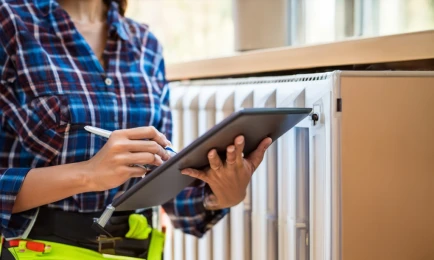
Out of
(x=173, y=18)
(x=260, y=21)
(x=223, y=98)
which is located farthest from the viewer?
(x=173, y=18)

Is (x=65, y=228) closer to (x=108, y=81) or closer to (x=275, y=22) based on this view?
(x=108, y=81)

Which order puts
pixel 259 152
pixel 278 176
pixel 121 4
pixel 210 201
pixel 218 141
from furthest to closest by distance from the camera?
pixel 121 4
pixel 210 201
pixel 278 176
pixel 259 152
pixel 218 141

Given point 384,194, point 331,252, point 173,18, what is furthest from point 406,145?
point 173,18

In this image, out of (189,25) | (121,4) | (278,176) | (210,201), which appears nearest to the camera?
(278,176)

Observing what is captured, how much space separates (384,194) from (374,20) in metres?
A: 0.36

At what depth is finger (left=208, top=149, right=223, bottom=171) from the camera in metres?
0.84

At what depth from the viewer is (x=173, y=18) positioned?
1951 mm

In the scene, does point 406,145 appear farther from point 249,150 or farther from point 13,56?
point 13,56

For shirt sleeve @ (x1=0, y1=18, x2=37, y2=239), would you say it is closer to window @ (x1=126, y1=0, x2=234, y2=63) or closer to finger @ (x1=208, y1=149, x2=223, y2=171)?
finger @ (x1=208, y1=149, x2=223, y2=171)

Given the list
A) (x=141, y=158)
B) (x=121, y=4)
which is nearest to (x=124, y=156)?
(x=141, y=158)

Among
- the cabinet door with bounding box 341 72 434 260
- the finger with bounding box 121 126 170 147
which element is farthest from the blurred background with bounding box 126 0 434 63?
the finger with bounding box 121 126 170 147

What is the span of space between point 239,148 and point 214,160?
0.04m

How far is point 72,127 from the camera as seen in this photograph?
105 cm

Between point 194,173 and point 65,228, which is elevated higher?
point 194,173
